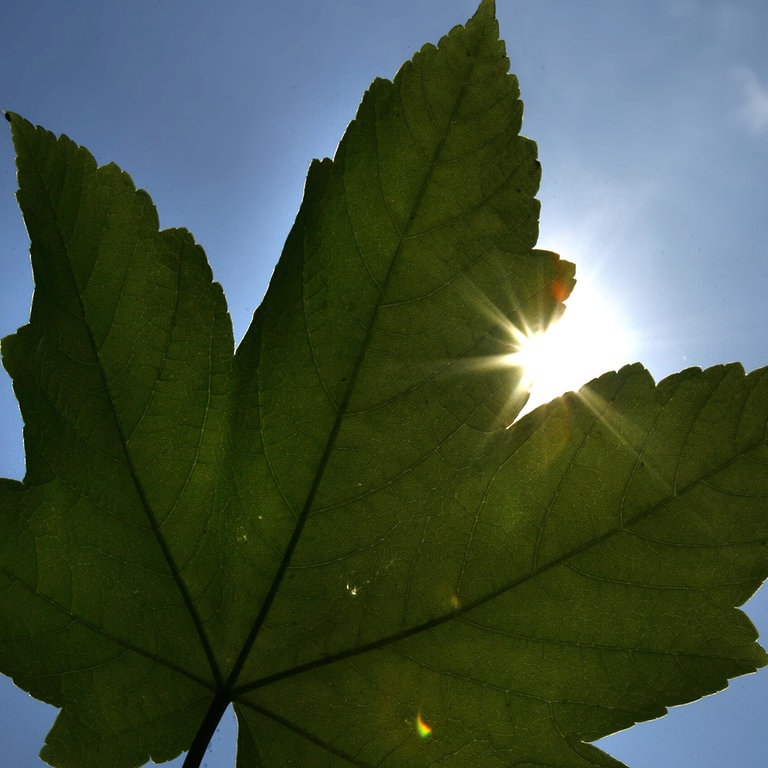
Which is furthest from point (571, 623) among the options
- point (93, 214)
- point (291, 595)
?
point (93, 214)

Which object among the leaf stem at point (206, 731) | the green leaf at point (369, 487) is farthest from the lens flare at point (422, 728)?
the leaf stem at point (206, 731)

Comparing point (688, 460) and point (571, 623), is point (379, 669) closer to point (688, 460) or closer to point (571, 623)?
point (571, 623)

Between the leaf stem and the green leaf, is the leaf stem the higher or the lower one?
the lower one

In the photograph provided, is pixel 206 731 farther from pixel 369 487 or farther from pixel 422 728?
pixel 369 487

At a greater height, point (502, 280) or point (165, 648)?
point (502, 280)

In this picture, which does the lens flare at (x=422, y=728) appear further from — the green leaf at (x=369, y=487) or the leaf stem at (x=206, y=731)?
the leaf stem at (x=206, y=731)

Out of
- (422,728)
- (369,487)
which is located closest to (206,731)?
(422,728)

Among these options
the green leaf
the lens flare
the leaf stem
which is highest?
the green leaf

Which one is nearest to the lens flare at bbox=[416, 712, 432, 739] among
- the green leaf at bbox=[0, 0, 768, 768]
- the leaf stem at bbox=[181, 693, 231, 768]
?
the green leaf at bbox=[0, 0, 768, 768]

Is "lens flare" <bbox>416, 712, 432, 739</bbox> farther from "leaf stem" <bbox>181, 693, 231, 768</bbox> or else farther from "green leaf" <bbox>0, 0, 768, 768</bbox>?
"leaf stem" <bbox>181, 693, 231, 768</bbox>
